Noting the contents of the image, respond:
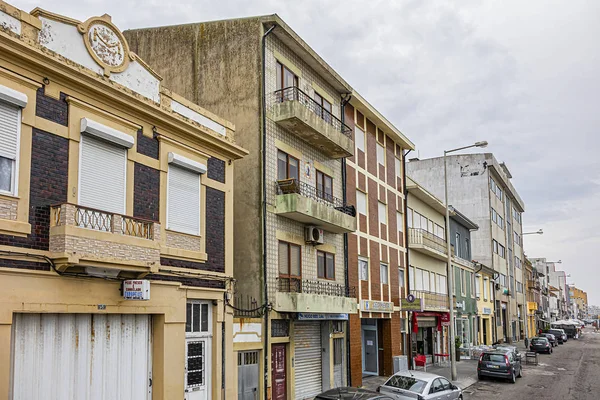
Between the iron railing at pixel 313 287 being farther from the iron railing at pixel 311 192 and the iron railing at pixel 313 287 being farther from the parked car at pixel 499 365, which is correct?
the parked car at pixel 499 365

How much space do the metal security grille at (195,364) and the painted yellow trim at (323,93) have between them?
1177 centimetres

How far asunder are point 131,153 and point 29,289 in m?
4.01

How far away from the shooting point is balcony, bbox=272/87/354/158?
64.9 ft

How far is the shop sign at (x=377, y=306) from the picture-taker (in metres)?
26.0

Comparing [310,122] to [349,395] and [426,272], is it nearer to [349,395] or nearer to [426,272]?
[349,395]

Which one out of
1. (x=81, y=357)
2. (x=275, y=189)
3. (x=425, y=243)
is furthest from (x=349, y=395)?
(x=425, y=243)

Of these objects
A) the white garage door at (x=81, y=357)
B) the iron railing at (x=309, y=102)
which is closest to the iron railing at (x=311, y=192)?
the iron railing at (x=309, y=102)

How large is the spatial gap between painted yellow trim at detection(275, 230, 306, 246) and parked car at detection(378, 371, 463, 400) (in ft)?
18.7

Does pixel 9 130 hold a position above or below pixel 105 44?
below

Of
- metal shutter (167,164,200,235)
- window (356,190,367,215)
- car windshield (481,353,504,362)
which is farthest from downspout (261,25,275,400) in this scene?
car windshield (481,353,504,362)

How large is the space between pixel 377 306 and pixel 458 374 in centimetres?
746

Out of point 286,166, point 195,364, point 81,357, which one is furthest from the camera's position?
point 286,166

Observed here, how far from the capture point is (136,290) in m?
12.4

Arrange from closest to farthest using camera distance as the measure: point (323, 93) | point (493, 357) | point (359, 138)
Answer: point (323, 93)
point (359, 138)
point (493, 357)
